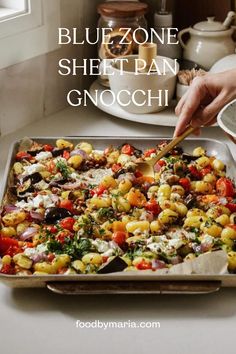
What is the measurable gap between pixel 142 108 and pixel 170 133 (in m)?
0.10

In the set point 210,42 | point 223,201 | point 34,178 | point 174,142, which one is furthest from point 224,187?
point 210,42

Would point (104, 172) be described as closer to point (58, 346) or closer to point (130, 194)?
point (130, 194)

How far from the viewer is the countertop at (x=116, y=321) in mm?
982

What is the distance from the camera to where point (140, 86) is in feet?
5.42

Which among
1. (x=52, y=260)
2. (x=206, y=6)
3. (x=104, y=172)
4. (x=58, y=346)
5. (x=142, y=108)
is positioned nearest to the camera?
(x=58, y=346)

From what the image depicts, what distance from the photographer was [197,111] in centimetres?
140

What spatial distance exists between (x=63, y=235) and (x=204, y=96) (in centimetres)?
44

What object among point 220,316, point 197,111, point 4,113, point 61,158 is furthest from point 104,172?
point 220,316

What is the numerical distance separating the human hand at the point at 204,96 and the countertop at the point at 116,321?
1.36 ft

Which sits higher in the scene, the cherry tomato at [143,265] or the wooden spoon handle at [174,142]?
the wooden spoon handle at [174,142]

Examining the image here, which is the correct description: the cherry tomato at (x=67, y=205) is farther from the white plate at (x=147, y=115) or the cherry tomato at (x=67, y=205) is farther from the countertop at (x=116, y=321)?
the white plate at (x=147, y=115)

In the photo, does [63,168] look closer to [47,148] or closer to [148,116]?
[47,148]

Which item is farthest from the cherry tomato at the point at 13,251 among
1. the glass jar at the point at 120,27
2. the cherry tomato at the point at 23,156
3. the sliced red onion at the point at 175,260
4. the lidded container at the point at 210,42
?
the lidded container at the point at 210,42

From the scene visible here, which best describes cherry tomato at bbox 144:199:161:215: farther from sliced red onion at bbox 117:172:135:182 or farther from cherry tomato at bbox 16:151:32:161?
cherry tomato at bbox 16:151:32:161
